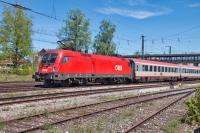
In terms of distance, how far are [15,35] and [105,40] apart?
29.1 m

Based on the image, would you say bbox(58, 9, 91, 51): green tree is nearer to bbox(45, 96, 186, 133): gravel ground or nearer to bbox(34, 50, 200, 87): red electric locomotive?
bbox(34, 50, 200, 87): red electric locomotive

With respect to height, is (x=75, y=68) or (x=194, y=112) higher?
(x=75, y=68)

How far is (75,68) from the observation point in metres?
27.3

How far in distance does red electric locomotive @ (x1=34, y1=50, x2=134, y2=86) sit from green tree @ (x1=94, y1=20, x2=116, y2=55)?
45833mm

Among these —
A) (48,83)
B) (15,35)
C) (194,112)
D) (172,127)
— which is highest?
(15,35)

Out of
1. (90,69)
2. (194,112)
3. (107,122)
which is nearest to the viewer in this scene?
(107,122)

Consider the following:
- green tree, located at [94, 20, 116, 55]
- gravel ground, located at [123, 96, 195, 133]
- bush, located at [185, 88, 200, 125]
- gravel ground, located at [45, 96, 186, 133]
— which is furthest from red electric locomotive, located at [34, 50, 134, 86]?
green tree, located at [94, 20, 116, 55]

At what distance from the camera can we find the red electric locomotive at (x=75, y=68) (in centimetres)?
2572

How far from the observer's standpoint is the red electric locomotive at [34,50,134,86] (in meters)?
25.7

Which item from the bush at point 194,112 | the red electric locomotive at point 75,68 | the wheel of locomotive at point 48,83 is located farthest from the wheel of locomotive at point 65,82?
the bush at point 194,112

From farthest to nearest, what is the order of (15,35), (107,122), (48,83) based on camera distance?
(15,35), (48,83), (107,122)

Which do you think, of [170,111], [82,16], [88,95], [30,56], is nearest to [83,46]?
[82,16]

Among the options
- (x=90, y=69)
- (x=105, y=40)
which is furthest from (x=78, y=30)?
(x=90, y=69)

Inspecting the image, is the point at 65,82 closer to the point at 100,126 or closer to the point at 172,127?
the point at 100,126
